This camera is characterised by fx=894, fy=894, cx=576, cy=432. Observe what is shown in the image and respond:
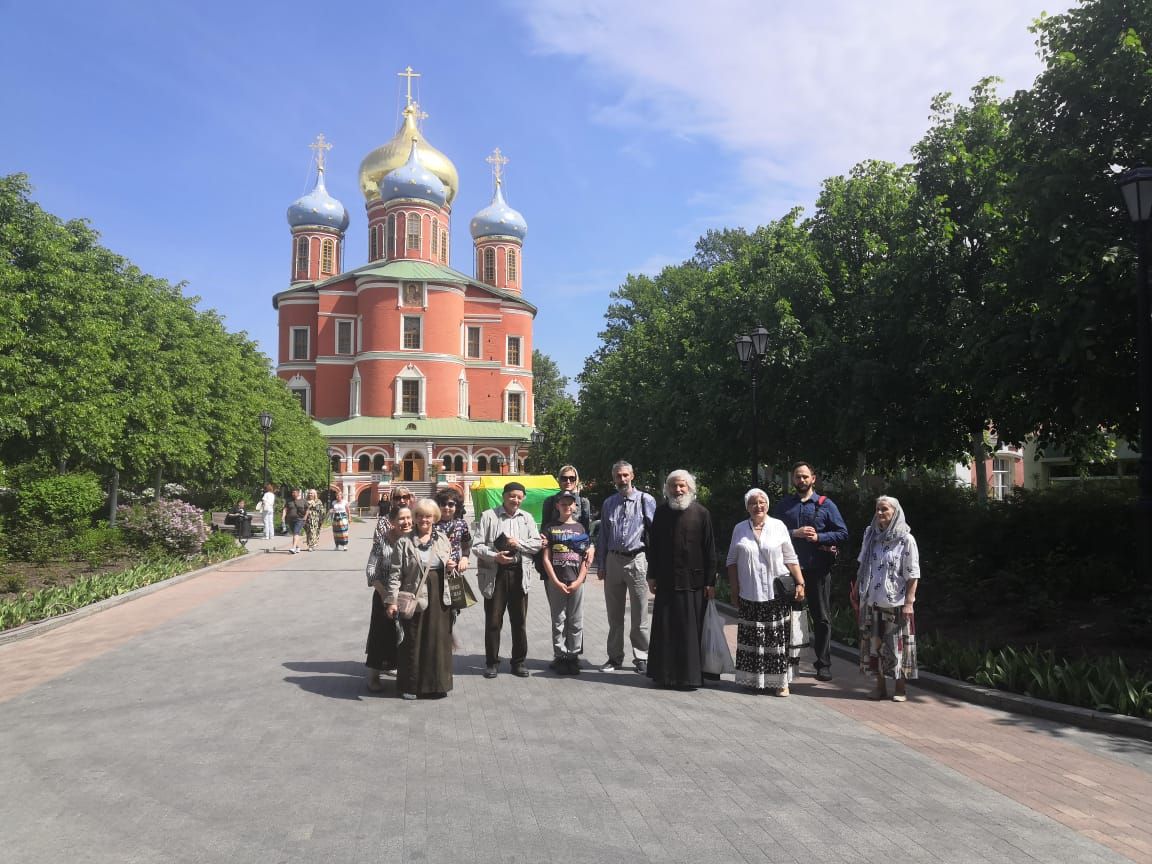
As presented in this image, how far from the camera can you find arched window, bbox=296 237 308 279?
65.8 m

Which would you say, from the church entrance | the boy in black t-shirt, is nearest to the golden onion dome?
the church entrance

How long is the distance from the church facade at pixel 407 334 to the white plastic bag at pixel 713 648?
46583mm

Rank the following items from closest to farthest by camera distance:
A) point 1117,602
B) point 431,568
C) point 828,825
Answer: point 828,825 → point 431,568 → point 1117,602

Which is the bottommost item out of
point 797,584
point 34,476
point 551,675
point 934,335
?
point 551,675

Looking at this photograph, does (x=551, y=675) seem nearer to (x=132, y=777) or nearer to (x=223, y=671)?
(x=223, y=671)

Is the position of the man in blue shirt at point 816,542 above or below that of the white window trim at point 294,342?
below

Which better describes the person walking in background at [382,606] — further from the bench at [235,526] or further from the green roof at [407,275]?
the green roof at [407,275]

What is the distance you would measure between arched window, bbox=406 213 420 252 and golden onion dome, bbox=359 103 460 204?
18.9ft

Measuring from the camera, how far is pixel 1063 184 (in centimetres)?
951

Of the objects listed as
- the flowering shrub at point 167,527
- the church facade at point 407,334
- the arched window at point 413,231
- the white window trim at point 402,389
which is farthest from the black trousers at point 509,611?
the arched window at point 413,231

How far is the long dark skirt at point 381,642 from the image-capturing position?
7340mm

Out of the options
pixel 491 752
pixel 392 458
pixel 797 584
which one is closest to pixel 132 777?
pixel 491 752

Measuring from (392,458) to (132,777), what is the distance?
5220cm

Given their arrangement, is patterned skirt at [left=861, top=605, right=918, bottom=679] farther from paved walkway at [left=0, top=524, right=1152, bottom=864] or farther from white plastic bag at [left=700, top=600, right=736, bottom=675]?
white plastic bag at [left=700, top=600, right=736, bottom=675]
